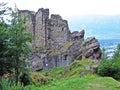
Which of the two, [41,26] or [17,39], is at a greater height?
[41,26]

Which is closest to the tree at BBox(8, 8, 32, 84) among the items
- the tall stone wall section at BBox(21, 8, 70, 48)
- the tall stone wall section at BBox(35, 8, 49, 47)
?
the tall stone wall section at BBox(21, 8, 70, 48)

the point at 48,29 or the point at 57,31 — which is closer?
the point at 57,31

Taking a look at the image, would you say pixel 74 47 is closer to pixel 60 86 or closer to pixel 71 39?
pixel 71 39

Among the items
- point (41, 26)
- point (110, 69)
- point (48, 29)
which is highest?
point (41, 26)

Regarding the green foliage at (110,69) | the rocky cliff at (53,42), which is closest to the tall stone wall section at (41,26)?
the rocky cliff at (53,42)

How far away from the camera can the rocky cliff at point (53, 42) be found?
104750mm

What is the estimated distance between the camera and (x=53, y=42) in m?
113

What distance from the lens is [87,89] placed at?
107 ft

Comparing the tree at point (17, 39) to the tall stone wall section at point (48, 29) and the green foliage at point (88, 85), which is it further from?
the tall stone wall section at point (48, 29)

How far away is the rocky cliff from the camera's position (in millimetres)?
104750

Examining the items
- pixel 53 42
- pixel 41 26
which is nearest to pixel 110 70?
pixel 53 42

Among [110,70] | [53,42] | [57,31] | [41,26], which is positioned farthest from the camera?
[41,26]

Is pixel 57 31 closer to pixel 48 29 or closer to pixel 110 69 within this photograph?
pixel 48 29

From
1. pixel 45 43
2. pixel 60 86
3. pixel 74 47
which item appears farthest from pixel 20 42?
pixel 45 43
